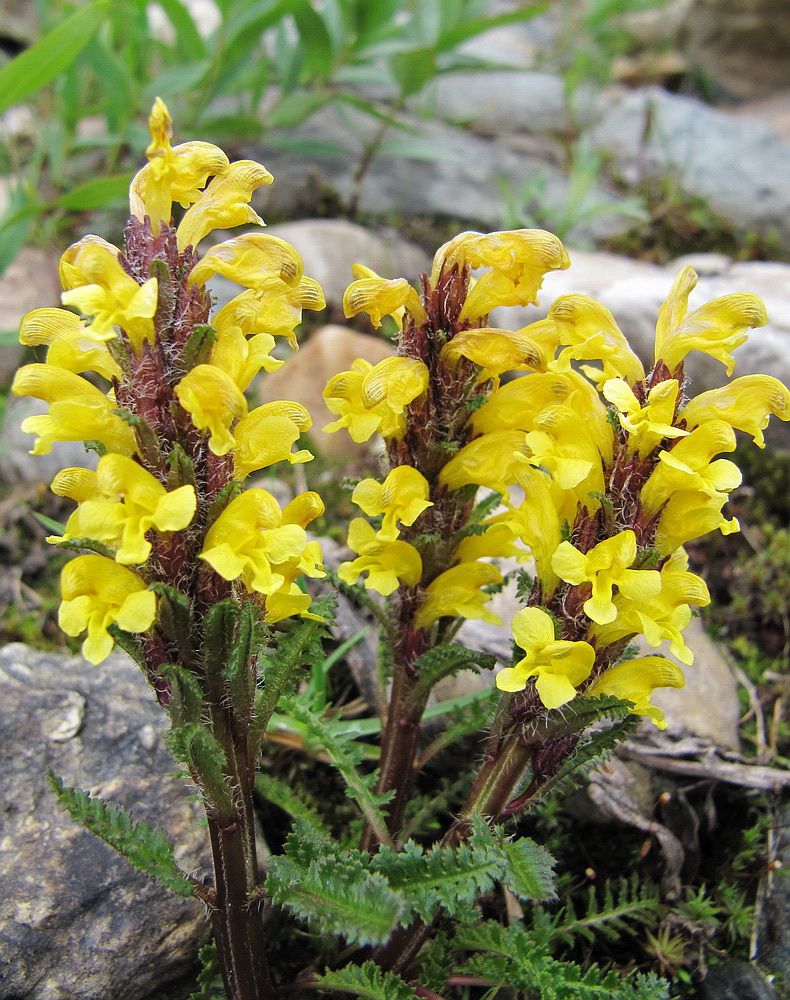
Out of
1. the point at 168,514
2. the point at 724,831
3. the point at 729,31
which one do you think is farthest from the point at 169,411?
the point at 729,31

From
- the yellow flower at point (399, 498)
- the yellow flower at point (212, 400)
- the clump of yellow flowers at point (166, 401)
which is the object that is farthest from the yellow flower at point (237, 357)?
the yellow flower at point (399, 498)

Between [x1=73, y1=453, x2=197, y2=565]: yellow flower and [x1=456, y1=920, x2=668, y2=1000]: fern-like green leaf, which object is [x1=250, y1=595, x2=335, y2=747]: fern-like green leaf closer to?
[x1=73, y1=453, x2=197, y2=565]: yellow flower

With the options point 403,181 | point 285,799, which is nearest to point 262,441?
point 285,799

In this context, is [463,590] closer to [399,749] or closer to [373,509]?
[373,509]

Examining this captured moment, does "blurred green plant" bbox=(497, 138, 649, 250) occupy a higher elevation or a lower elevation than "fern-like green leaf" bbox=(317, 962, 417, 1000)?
higher

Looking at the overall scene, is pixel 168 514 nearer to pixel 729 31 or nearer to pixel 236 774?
pixel 236 774

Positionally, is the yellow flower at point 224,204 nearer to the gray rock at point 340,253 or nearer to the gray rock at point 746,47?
the gray rock at point 340,253

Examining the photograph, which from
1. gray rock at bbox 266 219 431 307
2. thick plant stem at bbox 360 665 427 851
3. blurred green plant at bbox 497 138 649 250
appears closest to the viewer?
thick plant stem at bbox 360 665 427 851

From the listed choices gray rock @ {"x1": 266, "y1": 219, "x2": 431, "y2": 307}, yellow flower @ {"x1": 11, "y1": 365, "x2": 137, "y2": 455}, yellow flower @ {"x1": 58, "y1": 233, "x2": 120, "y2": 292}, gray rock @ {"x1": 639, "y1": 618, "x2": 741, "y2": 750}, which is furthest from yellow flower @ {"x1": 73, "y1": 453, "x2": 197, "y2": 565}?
gray rock @ {"x1": 266, "y1": 219, "x2": 431, "y2": 307}
